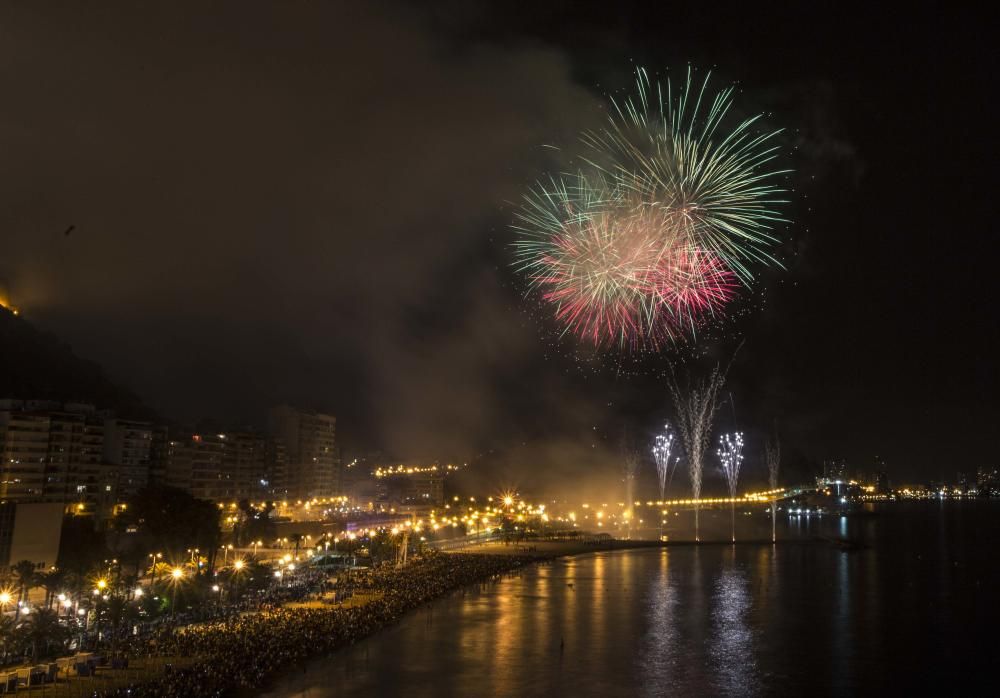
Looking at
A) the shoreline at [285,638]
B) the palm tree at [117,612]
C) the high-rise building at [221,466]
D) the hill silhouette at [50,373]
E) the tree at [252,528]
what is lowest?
the shoreline at [285,638]

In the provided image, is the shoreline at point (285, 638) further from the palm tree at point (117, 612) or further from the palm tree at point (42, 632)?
the palm tree at point (42, 632)

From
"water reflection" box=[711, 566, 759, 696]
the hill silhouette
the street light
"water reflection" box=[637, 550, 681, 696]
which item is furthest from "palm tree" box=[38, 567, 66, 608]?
the hill silhouette

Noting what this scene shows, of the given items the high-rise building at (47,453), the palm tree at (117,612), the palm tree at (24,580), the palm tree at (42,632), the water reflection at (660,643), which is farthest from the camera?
the high-rise building at (47,453)

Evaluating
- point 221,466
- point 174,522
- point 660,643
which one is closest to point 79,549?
point 174,522

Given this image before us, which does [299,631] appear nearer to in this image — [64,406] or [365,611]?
[365,611]

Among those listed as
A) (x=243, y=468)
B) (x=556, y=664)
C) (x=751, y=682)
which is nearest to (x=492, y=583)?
(x=556, y=664)

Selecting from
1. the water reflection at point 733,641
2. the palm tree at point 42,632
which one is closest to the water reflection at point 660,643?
the water reflection at point 733,641

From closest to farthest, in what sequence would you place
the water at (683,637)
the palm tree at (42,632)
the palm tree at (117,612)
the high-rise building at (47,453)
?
the palm tree at (42,632)
the water at (683,637)
the palm tree at (117,612)
the high-rise building at (47,453)
